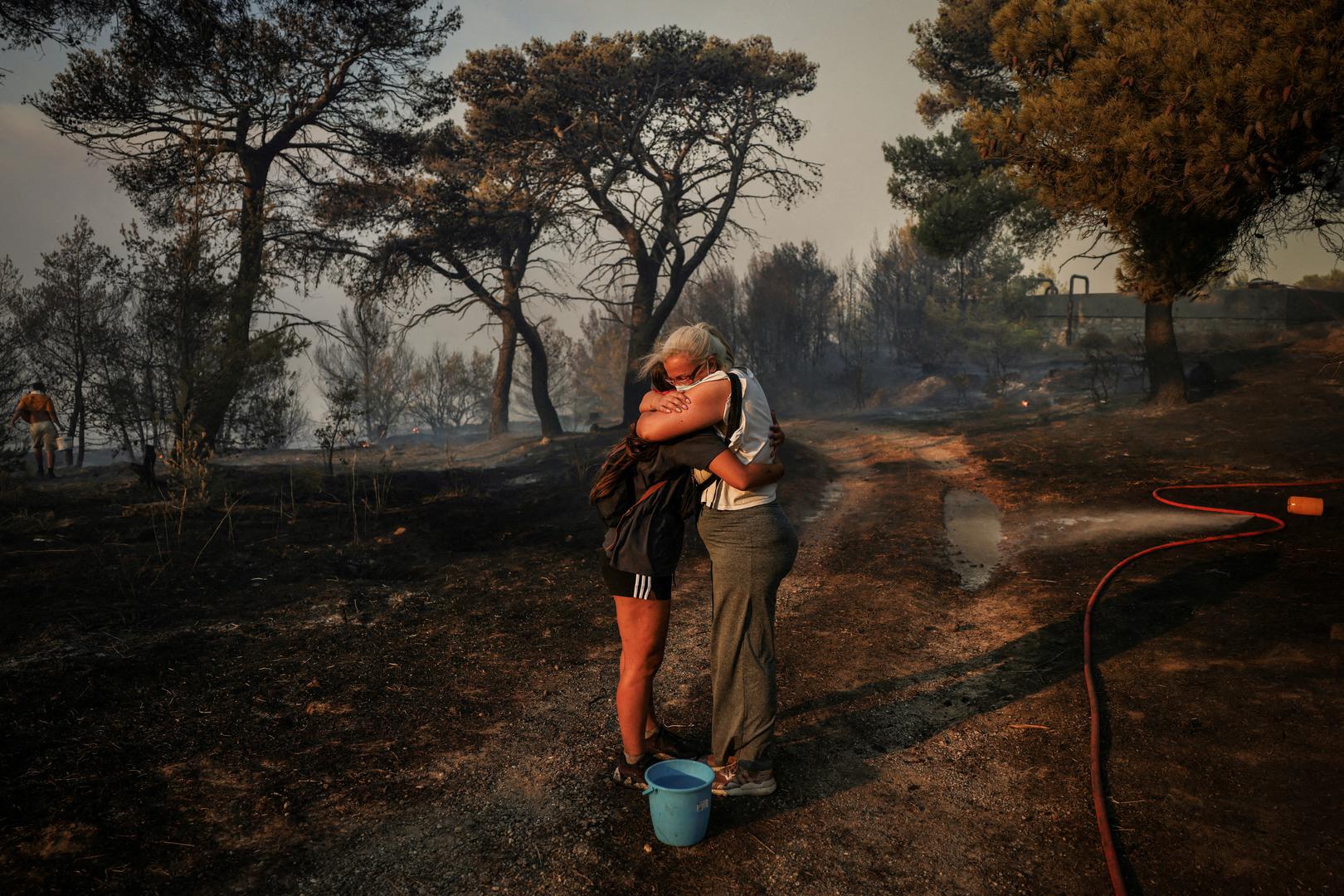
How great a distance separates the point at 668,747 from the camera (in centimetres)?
317

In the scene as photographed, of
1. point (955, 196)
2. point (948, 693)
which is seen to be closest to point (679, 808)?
point (948, 693)

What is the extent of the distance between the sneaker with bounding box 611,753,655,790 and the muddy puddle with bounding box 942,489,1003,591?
3.82 m

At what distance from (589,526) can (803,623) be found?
12.9 feet

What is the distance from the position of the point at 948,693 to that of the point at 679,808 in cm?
205

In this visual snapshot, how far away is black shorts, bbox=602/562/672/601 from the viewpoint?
286 cm

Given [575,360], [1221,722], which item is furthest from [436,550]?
[575,360]

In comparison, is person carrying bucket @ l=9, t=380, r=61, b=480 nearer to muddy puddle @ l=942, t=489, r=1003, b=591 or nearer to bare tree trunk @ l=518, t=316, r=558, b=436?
bare tree trunk @ l=518, t=316, r=558, b=436

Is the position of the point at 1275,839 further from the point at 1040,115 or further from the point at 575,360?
the point at 575,360

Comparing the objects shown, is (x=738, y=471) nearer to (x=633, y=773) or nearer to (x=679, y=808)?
(x=679, y=808)

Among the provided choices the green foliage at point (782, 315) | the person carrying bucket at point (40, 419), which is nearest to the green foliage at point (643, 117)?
the person carrying bucket at point (40, 419)

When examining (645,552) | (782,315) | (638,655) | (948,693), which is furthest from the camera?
(782,315)

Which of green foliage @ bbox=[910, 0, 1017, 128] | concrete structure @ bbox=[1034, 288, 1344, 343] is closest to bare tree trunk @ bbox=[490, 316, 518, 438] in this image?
green foliage @ bbox=[910, 0, 1017, 128]

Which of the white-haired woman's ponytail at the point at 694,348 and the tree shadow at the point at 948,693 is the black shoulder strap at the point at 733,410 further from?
the tree shadow at the point at 948,693

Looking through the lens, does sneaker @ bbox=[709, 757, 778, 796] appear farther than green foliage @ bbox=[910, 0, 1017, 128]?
No
